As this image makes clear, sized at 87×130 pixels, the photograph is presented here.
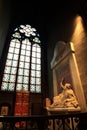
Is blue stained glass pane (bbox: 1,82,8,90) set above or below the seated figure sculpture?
→ above

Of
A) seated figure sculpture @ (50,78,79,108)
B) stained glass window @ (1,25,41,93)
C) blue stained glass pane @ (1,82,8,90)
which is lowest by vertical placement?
seated figure sculpture @ (50,78,79,108)

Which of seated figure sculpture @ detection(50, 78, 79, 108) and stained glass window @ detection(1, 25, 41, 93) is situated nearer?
seated figure sculpture @ detection(50, 78, 79, 108)

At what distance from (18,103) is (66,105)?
8.62 ft

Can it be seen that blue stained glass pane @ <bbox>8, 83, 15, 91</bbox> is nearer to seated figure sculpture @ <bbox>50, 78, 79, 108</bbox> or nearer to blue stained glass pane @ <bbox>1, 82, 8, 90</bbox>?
blue stained glass pane @ <bbox>1, 82, 8, 90</bbox>

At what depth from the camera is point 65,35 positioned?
561 cm

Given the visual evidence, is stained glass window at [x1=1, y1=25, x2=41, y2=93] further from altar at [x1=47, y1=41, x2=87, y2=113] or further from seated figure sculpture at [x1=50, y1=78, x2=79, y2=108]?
seated figure sculpture at [x1=50, y1=78, x2=79, y2=108]

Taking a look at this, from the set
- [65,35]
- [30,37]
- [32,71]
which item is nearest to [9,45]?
[30,37]

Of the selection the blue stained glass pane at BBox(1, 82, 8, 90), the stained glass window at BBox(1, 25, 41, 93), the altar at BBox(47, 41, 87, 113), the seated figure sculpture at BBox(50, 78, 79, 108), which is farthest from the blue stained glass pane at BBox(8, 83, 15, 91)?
the seated figure sculpture at BBox(50, 78, 79, 108)

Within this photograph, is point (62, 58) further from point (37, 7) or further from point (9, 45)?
point (37, 7)

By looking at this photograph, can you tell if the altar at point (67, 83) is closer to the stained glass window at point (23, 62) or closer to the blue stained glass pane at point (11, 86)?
the stained glass window at point (23, 62)

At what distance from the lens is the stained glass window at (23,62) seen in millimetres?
6017

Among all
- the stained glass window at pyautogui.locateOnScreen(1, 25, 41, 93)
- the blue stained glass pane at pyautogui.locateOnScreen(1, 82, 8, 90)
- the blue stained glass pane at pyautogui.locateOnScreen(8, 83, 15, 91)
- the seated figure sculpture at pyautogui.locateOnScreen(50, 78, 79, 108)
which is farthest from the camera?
the stained glass window at pyautogui.locateOnScreen(1, 25, 41, 93)

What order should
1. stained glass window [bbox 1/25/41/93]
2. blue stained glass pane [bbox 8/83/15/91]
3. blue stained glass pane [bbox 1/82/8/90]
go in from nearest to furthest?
blue stained glass pane [bbox 1/82/8/90]
blue stained glass pane [bbox 8/83/15/91]
stained glass window [bbox 1/25/41/93]

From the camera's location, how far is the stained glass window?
237 inches
